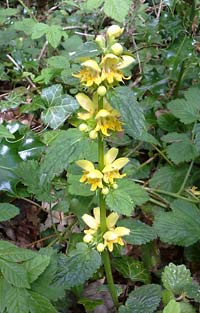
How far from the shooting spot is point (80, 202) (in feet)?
5.54

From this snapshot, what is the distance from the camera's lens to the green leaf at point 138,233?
1401 millimetres

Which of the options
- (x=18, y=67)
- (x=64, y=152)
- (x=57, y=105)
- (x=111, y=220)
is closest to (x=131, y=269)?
(x=111, y=220)

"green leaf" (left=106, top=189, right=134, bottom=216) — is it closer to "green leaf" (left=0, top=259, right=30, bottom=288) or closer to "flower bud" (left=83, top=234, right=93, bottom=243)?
"flower bud" (left=83, top=234, right=93, bottom=243)

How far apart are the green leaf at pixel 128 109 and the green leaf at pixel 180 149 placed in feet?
2.64

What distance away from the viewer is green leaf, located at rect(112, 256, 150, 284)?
5.32 ft

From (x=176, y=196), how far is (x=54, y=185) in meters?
0.48

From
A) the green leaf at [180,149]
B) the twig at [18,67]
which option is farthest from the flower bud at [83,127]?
the twig at [18,67]

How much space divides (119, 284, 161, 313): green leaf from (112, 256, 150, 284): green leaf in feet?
0.52

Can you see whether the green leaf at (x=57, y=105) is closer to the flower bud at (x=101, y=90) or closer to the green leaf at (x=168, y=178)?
the green leaf at (x=168, y=178)

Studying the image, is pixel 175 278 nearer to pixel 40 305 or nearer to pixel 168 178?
pixel 40 305

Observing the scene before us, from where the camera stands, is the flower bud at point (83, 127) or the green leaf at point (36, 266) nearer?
the flower bud at point (83, 127)

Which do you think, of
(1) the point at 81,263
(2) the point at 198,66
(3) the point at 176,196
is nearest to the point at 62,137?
(1) the point at 81,263

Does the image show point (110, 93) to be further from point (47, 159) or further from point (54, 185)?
point (54, 185)

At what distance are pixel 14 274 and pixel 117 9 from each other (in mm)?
937
